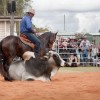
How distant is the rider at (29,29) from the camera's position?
15.7 m

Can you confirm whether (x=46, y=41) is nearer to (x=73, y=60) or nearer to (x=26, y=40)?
(x=26, y=40)

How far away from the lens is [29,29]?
1570 centimetres

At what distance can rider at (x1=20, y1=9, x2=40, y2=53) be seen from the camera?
15.7 m

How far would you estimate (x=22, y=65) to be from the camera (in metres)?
15.0

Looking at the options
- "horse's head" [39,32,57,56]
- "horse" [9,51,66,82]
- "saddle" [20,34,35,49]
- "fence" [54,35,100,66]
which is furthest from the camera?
"fence" [54,35,100,66]

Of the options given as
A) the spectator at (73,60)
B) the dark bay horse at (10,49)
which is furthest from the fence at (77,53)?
the dark bay horse at (10,49)

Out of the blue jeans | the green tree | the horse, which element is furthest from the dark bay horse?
the green tree

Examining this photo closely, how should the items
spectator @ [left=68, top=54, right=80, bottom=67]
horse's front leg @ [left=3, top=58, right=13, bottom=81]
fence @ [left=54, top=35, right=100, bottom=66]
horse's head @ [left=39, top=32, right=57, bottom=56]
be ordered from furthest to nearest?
fence @ [left=54, top=35, right=100, bottom=66] < spectator @ [left=68, top=54, right=80, bottom=67] < horse's head @ [left=39, top=32, right=57, bottom=56] < horse's front leg @ [left=3, top=58, right=13, bottom=81]

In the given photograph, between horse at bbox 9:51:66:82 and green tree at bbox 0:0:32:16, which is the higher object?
green tree at bbox 0:0:32:16

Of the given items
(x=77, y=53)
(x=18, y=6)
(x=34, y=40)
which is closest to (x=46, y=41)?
(x=34, y=40)

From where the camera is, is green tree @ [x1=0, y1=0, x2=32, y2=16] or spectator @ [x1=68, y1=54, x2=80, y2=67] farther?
green tree @ [x1=0, y1=0, x2=32, y2=16]

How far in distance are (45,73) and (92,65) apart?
430 inches

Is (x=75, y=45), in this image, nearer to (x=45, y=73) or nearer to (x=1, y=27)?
(x=45, y=73)

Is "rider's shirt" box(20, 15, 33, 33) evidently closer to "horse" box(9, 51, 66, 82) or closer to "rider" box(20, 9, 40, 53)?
"rider" box(20, 9, 40, 53)
